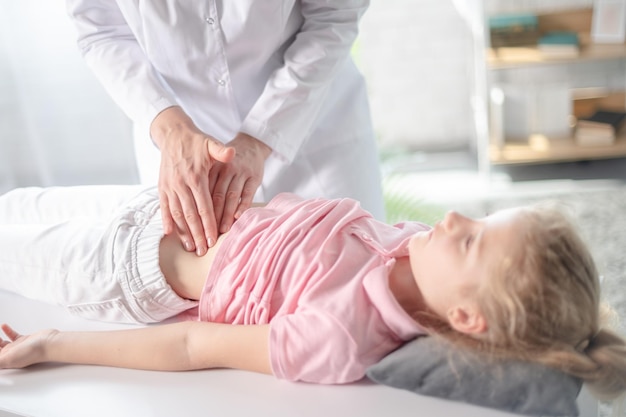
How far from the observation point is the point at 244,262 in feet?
4.47

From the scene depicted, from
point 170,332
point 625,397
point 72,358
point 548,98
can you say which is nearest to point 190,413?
point 170,332

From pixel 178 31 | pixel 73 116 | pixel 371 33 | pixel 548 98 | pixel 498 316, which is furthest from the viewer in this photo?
pixel 371 33

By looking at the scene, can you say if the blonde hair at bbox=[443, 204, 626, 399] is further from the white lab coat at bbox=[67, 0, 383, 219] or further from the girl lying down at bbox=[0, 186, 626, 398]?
the white lab coat at bbox=[67, 0, 383, 219]

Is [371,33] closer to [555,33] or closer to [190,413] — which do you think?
[555,33]

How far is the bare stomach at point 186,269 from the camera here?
1427 mm

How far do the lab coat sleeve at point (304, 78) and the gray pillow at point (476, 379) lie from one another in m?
0.61

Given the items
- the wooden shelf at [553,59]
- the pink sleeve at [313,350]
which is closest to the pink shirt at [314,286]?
the pink sleeve at [313,350]

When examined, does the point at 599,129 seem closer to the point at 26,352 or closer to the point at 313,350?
the point at 313,350

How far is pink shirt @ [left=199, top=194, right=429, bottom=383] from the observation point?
118 centimetres

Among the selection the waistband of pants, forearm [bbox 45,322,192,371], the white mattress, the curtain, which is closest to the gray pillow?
the white mattress

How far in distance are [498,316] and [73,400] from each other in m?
0.71

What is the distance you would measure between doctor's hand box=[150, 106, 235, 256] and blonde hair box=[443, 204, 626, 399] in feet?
1.72

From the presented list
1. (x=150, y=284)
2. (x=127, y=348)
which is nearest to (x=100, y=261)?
(x=150, y=284)

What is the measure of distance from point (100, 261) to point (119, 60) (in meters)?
0.47
